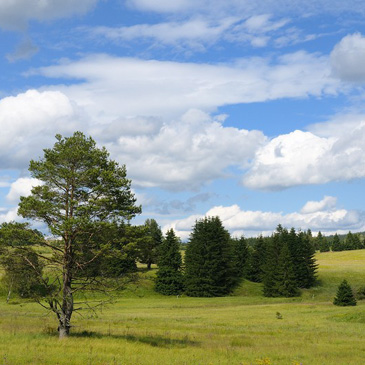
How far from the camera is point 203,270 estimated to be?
80.8 metres

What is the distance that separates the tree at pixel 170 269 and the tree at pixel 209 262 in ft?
5.89

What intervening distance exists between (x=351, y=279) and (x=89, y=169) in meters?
80.1

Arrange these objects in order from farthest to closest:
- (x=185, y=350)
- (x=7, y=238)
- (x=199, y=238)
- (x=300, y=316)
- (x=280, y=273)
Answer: (x=199, y=238) → (x=280, y=273) → (x=300, y=316) → (x=7, y=238) → (x=185, y=350)

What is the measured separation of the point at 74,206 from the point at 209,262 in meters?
61.3

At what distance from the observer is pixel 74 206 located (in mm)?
23266

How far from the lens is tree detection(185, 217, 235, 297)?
80000 mm

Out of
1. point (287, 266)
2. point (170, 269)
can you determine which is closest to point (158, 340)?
point (170, 269)

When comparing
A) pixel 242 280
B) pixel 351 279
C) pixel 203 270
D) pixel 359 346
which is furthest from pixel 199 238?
pixel 359 346

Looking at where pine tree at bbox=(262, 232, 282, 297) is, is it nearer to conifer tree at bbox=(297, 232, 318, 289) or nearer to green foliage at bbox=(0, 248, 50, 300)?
conifer tree at bbox=(297, 232, 318, 289)

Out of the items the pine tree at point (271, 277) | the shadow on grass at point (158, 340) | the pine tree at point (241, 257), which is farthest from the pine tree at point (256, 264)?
the shadow on grass at point (158, 340)

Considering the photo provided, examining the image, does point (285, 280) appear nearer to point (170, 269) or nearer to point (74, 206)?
point (170, 269)

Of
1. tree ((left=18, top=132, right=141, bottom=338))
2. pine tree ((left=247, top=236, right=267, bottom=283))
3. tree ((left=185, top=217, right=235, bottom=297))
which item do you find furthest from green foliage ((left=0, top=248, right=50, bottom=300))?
pine tree ((left=247, top=236, right=267, bottom=283))

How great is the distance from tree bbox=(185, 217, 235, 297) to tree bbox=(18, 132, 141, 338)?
58.3 meters

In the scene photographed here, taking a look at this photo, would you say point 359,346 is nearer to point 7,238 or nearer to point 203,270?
point 7,238
